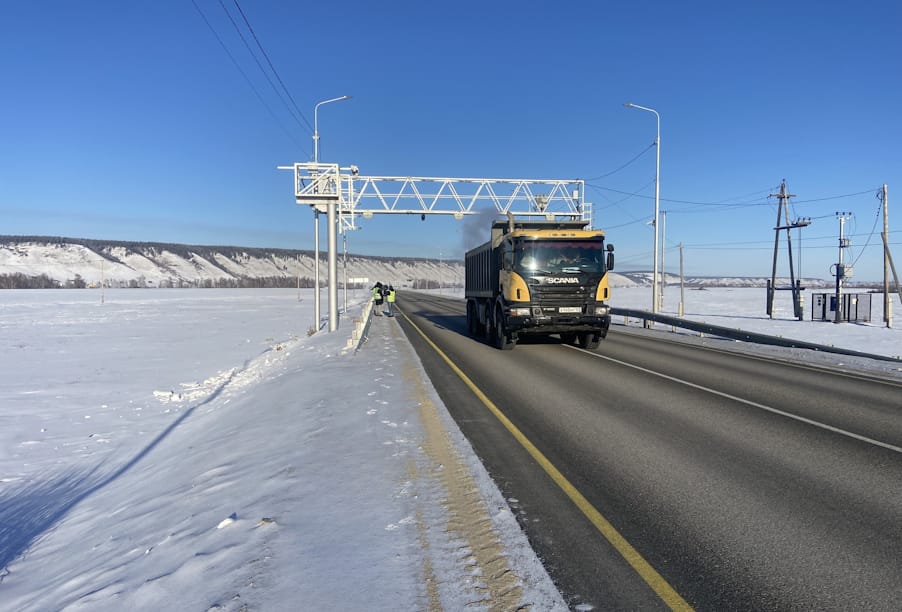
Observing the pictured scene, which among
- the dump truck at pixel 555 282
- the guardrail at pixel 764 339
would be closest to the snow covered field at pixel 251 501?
the dump truck at pixel 555 282

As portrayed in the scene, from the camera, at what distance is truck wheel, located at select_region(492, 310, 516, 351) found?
14.5 meters

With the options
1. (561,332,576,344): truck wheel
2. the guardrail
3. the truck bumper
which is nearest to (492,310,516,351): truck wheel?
the truck bumper

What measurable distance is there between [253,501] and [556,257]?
1071cm

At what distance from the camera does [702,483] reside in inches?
183

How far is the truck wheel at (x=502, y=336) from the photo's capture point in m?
14.5

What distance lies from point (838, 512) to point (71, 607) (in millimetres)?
5374

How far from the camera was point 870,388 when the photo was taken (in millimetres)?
9070

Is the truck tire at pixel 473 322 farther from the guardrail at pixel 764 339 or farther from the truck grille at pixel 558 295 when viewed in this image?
the guardrail at pixel 764 339

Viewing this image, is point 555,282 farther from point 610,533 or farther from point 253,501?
point 253,501

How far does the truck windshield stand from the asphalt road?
4.32 m

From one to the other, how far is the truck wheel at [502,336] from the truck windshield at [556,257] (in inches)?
71.9

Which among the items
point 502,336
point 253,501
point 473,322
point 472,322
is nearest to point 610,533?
point 253,501

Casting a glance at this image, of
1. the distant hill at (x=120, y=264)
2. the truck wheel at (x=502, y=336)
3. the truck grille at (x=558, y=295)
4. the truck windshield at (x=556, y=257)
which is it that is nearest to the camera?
the truck grille at (x=558, y=295)

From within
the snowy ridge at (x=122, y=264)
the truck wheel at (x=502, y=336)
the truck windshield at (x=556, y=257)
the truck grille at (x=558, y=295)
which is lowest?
the truck wheel at (x=502, y=336)
